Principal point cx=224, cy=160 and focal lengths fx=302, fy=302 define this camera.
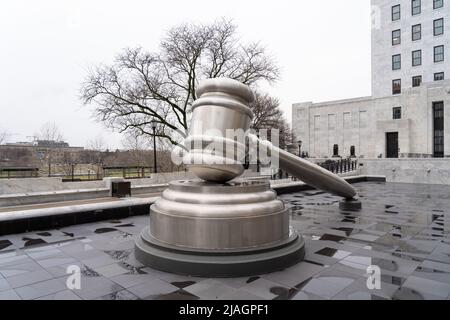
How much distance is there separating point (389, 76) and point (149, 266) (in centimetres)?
4420

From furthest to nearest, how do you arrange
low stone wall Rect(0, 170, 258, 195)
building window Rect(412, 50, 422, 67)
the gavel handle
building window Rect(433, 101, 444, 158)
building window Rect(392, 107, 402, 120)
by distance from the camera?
building window Rect(412, 50, 422, 67), building window Rect(392, 107, 402, 120), building window Rect(433, 101, 444, 158), low stone wall Rect(0, 170, 258, 195), the gavel handle

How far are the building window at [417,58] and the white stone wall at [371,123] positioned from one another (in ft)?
17.1

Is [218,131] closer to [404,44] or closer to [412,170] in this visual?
[412,170]

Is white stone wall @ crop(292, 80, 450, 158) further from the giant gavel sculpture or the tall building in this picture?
the giant gavel sculpture

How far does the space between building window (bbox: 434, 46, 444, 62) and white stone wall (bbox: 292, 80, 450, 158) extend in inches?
218

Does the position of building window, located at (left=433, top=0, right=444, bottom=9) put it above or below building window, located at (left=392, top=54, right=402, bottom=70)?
above

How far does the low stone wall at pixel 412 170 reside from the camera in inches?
813

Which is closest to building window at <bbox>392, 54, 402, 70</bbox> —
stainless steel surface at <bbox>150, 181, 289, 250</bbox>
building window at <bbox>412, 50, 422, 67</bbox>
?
building window at <bbox>412, 50, 422, 67</bbox>

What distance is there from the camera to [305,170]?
607 cm

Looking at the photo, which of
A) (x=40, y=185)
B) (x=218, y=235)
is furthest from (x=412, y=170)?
(x=40, y=185)

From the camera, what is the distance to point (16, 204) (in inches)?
424

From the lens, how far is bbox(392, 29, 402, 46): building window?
3900 cm

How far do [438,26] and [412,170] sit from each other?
81.0 feet

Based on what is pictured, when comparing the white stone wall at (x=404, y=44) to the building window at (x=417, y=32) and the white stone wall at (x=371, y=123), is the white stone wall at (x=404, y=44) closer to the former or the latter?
the building window at (x=417, y=32)
